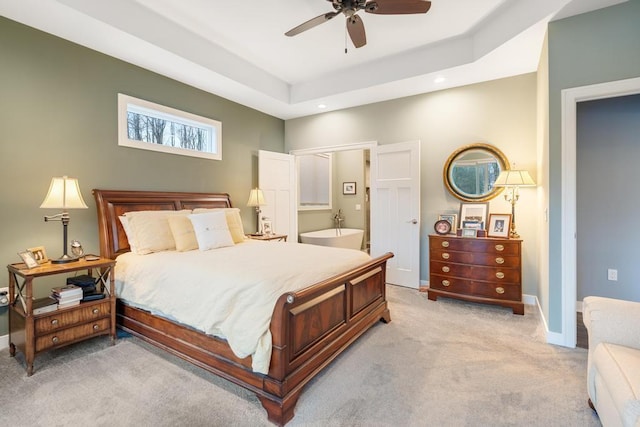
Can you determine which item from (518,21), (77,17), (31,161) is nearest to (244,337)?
(31,161)

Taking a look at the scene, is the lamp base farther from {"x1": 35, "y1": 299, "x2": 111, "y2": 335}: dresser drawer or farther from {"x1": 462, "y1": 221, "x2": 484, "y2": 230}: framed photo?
{"x1": 462, "y1": 221, "x2": 484, "y2": 230}: framed photo

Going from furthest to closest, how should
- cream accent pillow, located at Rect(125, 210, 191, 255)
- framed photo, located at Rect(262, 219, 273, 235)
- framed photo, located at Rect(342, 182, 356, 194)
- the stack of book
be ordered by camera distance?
framed photo, located at Rect(342, 182, 356, 194), framed photo, located at Rect(262, 219, 273, 235), cream accent pillow, located at Rect(125, 210, 191, 255), the stack of book

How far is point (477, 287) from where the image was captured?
355cm

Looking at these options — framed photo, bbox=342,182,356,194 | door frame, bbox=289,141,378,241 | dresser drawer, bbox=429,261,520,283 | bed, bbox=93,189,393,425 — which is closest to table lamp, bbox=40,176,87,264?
bed, bbox=93,189,393,425

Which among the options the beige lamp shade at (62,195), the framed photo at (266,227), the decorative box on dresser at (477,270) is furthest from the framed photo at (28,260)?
the decorative box on dresser at (477,270)

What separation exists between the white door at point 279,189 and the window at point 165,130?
79 centimetres

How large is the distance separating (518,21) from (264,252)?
10.5 ft

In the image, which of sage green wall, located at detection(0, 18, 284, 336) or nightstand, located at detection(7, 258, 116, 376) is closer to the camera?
nightstand, located at detection(7, 258, 116, 376)

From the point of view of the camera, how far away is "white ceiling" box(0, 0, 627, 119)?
2.68 meters

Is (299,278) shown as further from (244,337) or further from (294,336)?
(244,337)

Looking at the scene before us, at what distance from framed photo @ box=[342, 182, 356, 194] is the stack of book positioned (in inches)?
224

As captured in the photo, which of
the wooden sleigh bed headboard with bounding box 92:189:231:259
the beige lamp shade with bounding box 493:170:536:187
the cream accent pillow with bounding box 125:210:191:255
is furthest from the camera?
the beige lamp shade with bounding box 493:170:536:187

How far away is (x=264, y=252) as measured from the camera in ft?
9.55

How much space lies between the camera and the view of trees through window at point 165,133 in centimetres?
350
